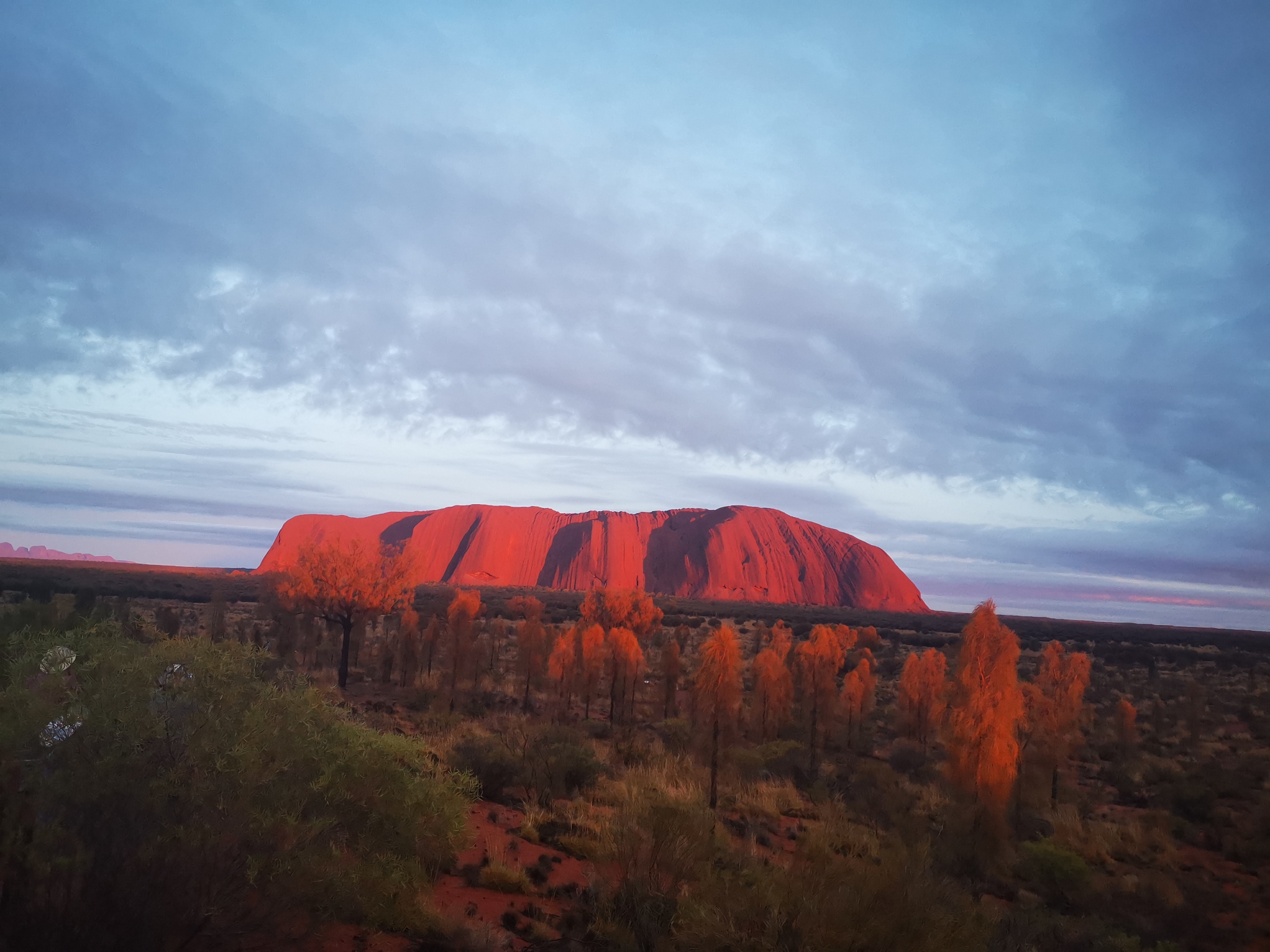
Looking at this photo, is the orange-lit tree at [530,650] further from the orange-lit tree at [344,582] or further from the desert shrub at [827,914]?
the desert shrub at [827,914]

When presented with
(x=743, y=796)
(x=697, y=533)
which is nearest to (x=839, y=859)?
(x=743, y=796)

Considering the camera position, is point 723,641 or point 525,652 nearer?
point 723,641

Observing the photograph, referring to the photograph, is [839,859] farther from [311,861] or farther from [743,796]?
[743,796]

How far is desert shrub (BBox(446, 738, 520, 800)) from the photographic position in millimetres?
12977

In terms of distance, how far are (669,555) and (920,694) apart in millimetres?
112611

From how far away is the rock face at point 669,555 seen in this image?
128750 mm

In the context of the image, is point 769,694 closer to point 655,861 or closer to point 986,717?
point 986,717

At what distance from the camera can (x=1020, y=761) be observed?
14055mm

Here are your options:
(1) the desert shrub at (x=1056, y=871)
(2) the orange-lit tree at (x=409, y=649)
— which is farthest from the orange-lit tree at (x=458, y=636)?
(1) the desert shrub at (x=1056, y=871)

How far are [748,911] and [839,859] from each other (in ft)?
4.24

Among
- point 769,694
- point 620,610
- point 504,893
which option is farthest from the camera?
point 620,610

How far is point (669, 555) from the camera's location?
444ft

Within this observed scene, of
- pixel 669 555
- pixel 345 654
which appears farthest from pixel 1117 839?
pixel 669 555

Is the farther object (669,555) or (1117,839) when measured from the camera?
(669,555)
